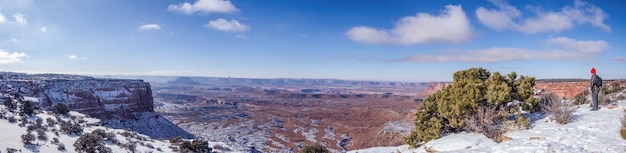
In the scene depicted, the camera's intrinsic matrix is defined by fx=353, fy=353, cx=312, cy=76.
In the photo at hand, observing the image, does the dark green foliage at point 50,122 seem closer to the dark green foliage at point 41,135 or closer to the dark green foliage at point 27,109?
the dark green foliage at point 27,109

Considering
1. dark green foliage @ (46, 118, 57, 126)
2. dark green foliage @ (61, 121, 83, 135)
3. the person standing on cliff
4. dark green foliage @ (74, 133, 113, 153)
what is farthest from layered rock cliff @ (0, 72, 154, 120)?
the person standing on cliff

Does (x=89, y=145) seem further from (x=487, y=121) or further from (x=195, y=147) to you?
(x=487, y=121)

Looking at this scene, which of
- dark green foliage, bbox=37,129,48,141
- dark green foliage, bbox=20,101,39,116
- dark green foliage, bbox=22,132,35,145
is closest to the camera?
dark green foliage, bbox=22,132,35,145

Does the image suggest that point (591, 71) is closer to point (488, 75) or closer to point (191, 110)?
point (488, 75)

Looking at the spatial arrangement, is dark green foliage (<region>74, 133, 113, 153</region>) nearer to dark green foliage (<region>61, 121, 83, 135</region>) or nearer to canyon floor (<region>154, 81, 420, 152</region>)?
dark green foliage (<region>61, 121, 83, 135</region>)

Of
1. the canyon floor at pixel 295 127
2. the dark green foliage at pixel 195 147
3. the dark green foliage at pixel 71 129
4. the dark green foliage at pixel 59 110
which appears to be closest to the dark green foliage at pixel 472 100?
the dark green foliage at pixel 195 147

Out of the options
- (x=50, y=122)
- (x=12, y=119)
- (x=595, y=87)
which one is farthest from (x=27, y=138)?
(x=595, y=87)
